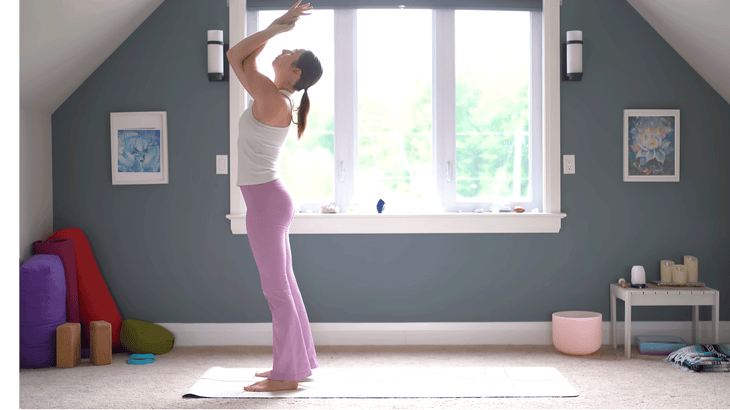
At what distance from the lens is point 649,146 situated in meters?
3.52

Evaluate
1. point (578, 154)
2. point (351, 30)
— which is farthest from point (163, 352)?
point (578, 154)

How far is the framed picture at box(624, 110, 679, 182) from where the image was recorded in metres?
3.51

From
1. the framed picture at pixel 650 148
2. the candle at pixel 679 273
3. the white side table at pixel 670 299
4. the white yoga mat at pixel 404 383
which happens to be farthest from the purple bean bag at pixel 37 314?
the candle at pixel 679 273

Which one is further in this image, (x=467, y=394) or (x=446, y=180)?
(x=446, y=180)

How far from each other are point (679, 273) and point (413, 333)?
155 centimetres

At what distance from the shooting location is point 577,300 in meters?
3.55

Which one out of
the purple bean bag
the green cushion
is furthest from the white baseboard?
the purple bean bag

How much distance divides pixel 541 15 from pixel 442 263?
1.63m

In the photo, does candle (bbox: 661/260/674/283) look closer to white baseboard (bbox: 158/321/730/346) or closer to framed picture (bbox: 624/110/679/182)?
white baseboard (bbox: 158/321/730/346)

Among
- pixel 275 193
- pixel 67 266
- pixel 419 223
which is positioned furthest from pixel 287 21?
pixel 67 266

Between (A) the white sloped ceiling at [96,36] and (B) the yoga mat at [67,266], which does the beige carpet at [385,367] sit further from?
(A) the white sloped ceiling at [96,36]

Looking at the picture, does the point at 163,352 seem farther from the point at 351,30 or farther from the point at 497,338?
the point at 351,30

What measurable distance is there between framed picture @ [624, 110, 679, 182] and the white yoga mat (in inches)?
53.6

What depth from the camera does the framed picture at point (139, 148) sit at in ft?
11.5
